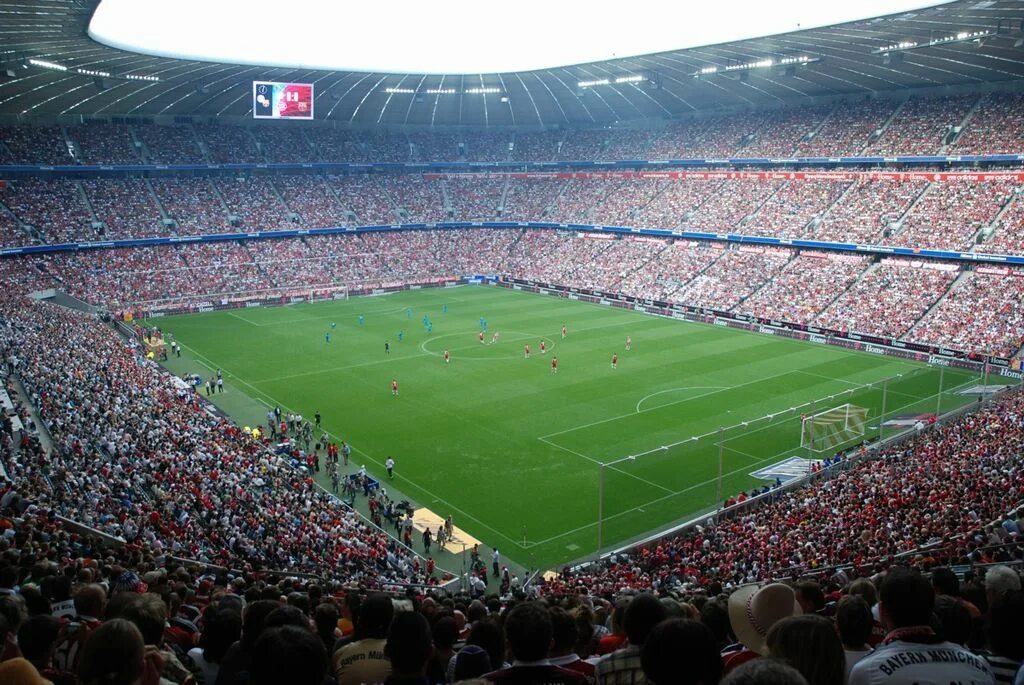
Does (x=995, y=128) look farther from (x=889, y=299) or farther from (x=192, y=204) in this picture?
(x=192, y=204)

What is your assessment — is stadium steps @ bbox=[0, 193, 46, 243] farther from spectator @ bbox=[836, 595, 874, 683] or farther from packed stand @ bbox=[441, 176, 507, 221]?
spectator @ bbox=[836, 595, 874, 683]

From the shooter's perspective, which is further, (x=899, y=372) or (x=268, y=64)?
(x=268, y=64)

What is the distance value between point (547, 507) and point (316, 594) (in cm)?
1770

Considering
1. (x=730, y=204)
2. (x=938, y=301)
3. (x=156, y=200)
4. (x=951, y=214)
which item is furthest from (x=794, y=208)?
(x=156, y=200)

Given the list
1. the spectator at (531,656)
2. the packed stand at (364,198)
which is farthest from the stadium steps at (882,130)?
the spectator at (531,656)

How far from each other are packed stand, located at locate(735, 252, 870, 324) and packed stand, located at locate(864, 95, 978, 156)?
991 centimetres

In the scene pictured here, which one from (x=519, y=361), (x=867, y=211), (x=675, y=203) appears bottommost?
(x=519, y=361)

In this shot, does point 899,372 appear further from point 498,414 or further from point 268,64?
point 268,64

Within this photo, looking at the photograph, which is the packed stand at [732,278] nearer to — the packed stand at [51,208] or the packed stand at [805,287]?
the packed stand at [805,287]

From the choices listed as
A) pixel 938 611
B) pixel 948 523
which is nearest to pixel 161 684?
pixel 938 611

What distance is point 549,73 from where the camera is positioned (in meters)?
65.1

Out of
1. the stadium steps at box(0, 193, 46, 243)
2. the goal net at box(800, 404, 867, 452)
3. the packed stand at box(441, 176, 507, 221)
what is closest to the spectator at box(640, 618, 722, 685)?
Result: the goal net at box(800, 404, 867, 452)

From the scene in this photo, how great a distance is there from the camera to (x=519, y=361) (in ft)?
153

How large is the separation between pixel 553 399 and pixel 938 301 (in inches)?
1082
